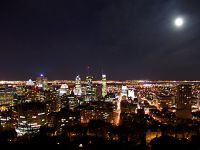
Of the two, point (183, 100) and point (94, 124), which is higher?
point (183, 100)

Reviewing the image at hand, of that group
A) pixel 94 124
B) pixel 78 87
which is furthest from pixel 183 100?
pixel 78 87

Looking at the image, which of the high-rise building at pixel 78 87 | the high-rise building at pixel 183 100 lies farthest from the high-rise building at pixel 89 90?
the high-rise building at pixel 183 100

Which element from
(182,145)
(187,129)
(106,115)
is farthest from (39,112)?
(182,145)

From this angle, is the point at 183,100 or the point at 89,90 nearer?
the point at 183,100

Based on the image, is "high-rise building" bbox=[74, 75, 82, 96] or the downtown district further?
"high-rise building" bbox=[74, 75, 82, 96]

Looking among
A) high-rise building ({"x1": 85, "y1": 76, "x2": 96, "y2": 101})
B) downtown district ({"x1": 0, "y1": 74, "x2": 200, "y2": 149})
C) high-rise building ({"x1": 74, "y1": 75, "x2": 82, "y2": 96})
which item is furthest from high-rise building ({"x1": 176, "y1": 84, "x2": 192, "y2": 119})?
high-rise building ({"x1": 74, "y1": 75, "x2": 82, "y2": 96})

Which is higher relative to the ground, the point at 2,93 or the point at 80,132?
the point at 2,93

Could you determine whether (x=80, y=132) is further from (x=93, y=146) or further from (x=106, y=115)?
(x=106, y=115)

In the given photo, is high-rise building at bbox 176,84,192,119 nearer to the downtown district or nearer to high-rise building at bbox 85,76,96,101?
the downtown district

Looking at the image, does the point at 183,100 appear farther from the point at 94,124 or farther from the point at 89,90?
the point at 89,90

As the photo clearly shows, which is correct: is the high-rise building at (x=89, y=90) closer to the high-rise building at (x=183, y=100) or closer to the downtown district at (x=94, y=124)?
the downtown district at (x=94, y=124)

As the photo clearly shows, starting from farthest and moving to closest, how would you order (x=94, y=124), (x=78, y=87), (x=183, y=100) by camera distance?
(x=78, y=87) → (x=183, y=100) → (x=94, y=124)
